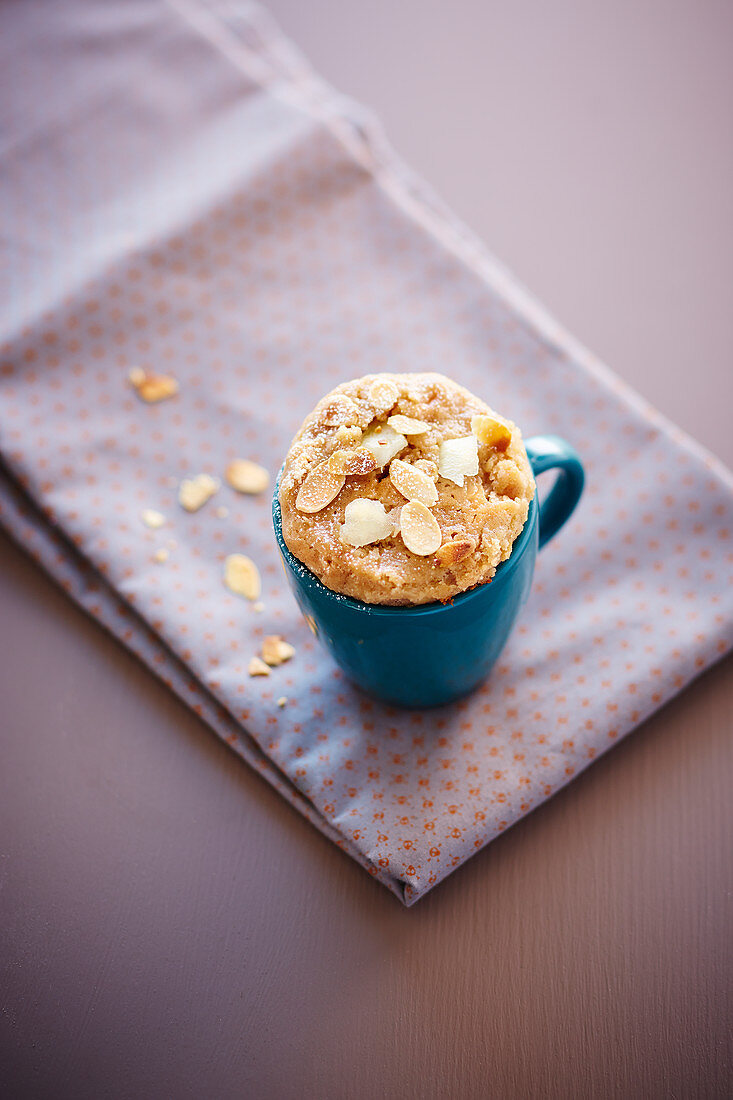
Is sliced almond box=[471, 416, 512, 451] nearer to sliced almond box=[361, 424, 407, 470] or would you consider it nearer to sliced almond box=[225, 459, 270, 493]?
sliced almond box=[361, 424, 407, 470]

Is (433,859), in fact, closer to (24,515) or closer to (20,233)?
(24,515)

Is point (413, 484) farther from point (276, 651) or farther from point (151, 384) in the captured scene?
point (151, 384)

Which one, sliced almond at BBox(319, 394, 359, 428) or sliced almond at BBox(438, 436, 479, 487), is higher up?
sliced almond at BBox(319, 394, 359, 428)

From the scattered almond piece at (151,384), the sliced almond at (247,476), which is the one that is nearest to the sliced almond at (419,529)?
the sliced almond at (247,476)

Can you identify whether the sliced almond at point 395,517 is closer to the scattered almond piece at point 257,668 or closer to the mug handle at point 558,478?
the mug handle at point 558,478

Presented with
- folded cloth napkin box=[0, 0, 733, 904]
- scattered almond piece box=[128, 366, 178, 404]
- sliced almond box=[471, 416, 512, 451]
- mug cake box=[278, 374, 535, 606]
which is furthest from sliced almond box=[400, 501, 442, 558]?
scattered almond piece box=[128, 366, 178, 404]

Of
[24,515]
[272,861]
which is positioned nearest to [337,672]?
[272,861]
